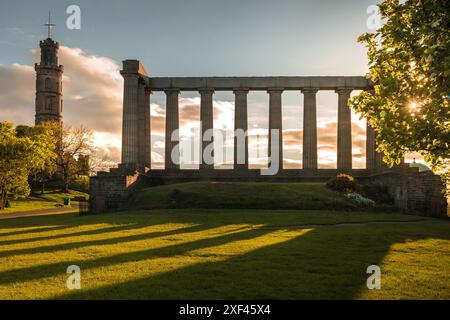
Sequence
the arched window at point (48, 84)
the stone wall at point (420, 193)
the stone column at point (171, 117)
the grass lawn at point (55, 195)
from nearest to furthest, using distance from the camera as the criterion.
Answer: the stone wall at point (420, 193), the stone column at point (171, 117), the grass lawn at point (55, 195), the arched window at point (48, 84)

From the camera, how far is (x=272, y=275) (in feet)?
44.9

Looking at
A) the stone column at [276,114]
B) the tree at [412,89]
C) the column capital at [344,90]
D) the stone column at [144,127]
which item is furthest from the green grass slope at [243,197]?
the tree at [412,89]

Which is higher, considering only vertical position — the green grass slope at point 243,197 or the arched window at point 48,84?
the arched window at point 48,84

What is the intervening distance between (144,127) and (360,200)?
32.7 metres

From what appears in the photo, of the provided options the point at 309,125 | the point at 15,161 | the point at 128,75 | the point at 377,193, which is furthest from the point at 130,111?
the point at 377,193

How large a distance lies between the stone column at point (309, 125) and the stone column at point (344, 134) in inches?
137

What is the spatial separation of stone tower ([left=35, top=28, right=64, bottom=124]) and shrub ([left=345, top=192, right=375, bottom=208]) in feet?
288

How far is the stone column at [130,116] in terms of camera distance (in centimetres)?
5317

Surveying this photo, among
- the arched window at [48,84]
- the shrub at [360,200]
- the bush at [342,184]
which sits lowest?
the shrub at [360,200]

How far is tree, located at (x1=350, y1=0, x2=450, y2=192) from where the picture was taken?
15234 millimetres

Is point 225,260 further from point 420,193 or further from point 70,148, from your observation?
point 70,148

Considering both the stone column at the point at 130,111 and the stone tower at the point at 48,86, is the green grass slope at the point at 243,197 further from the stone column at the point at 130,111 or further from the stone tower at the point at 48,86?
the stone tower at the point at 48,86

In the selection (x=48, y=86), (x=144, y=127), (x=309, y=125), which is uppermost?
(x=48, y=86)
